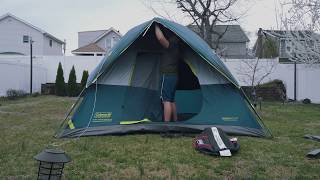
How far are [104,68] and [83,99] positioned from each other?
1.85 feet

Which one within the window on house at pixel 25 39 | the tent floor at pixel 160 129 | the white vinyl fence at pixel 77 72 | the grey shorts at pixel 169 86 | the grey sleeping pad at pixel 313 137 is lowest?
the grey sleeping pad at pixel 313 137

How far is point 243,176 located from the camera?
4117mm

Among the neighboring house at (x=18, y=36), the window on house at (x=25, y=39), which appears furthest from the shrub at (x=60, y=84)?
the window on house at (x=25, y=39)

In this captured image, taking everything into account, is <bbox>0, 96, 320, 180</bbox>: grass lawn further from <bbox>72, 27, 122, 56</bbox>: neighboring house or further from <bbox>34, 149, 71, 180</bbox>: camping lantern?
<bbox>72, 27, 122, 56</bbox>: neighboring house

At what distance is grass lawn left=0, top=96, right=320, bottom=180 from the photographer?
4199mm

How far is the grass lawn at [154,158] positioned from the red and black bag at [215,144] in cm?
9

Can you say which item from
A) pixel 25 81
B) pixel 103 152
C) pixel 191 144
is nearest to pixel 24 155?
pixel 103 152

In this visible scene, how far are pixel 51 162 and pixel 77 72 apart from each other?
17.7 metres

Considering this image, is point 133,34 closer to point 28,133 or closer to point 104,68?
point 104,68

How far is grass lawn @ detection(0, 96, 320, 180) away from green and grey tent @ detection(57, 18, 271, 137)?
0.28 meters

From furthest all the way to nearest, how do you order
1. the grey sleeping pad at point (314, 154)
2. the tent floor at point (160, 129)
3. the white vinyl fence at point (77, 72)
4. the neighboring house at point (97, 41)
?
the neighboring house at point (97, 41) < the white vinyl fence at point (77, 72) < the tent floor at point (160, 129) < the grey sleeping pad at point (314, 154)

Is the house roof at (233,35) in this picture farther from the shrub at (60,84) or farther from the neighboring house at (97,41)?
the shrub at (60,84)

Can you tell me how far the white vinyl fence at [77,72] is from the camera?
16.3 metres

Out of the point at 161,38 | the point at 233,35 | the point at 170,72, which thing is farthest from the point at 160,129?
the point at 233,35
